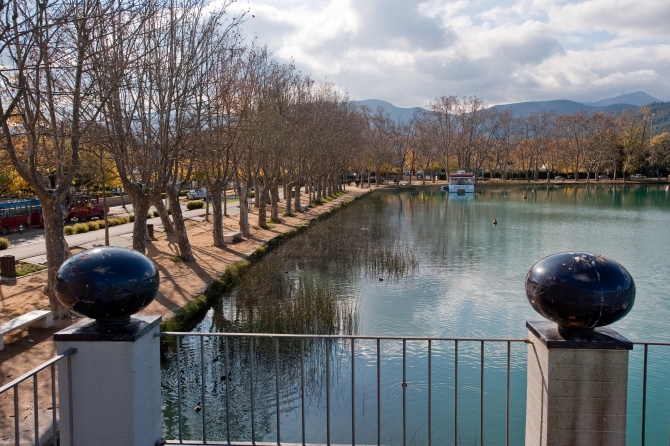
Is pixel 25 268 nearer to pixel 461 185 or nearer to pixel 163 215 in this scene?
pixel 163 215

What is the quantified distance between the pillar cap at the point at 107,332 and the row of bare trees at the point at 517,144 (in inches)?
3286

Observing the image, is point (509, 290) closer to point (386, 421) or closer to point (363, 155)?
point (386, 421)

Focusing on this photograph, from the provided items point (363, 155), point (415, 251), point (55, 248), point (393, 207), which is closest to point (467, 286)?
point (415, 251)

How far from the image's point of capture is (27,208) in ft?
98.9

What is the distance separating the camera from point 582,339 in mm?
4031

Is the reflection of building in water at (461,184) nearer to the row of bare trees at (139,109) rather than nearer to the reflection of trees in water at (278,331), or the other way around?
the row of bare trees at (139,109)

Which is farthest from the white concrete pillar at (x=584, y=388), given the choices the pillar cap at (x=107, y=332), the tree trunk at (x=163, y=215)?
the tree trunk at (x=163, y=215)

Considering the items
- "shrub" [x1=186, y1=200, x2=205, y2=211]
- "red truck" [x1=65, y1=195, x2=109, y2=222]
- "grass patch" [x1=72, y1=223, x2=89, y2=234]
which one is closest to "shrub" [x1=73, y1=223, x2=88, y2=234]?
"grass patch" [x1=72, y1=223, x2=89, y2=234]

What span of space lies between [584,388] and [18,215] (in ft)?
100

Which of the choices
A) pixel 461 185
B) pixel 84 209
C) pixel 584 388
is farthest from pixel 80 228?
pixel 461 185

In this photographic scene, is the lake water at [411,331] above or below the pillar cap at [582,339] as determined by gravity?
below

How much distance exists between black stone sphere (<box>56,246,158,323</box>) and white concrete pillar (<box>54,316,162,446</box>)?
15 cm

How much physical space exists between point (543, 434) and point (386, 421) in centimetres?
556

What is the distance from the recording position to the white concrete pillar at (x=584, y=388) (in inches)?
158
